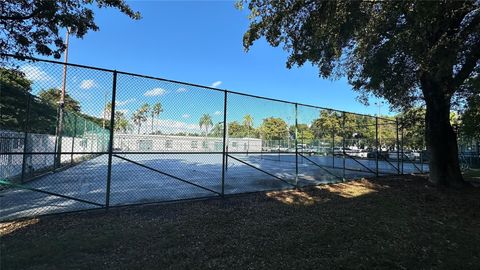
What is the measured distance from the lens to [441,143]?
10664mm

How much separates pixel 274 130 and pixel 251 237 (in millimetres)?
7405

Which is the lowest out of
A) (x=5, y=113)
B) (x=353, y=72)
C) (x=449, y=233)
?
(x=449, y=233)

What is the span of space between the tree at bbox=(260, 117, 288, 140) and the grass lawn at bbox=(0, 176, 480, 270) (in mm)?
3993

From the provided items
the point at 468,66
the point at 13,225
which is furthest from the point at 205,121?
the point at 468,66

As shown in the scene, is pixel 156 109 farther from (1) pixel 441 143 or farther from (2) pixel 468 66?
(1) pixel 441 143

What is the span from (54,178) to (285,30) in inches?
382

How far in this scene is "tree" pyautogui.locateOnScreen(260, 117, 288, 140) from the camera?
1094 cm

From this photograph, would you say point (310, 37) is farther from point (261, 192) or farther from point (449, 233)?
point (449, 233)

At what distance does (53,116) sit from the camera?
1127 centimetres

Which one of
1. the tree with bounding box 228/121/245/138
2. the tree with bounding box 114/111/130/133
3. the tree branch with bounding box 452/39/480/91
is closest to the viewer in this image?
the tree with bounding box 114/111/130/133

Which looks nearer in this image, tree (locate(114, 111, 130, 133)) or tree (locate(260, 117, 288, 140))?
tree (locate(114, 111, 130, 133))

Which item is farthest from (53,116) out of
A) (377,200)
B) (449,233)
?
(449,233)

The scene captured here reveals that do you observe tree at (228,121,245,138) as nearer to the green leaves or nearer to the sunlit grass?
the green leaves

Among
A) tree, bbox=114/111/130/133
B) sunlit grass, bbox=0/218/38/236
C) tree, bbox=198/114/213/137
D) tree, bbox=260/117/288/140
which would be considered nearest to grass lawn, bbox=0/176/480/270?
sunlit grass, bbox=0/218/38/236
